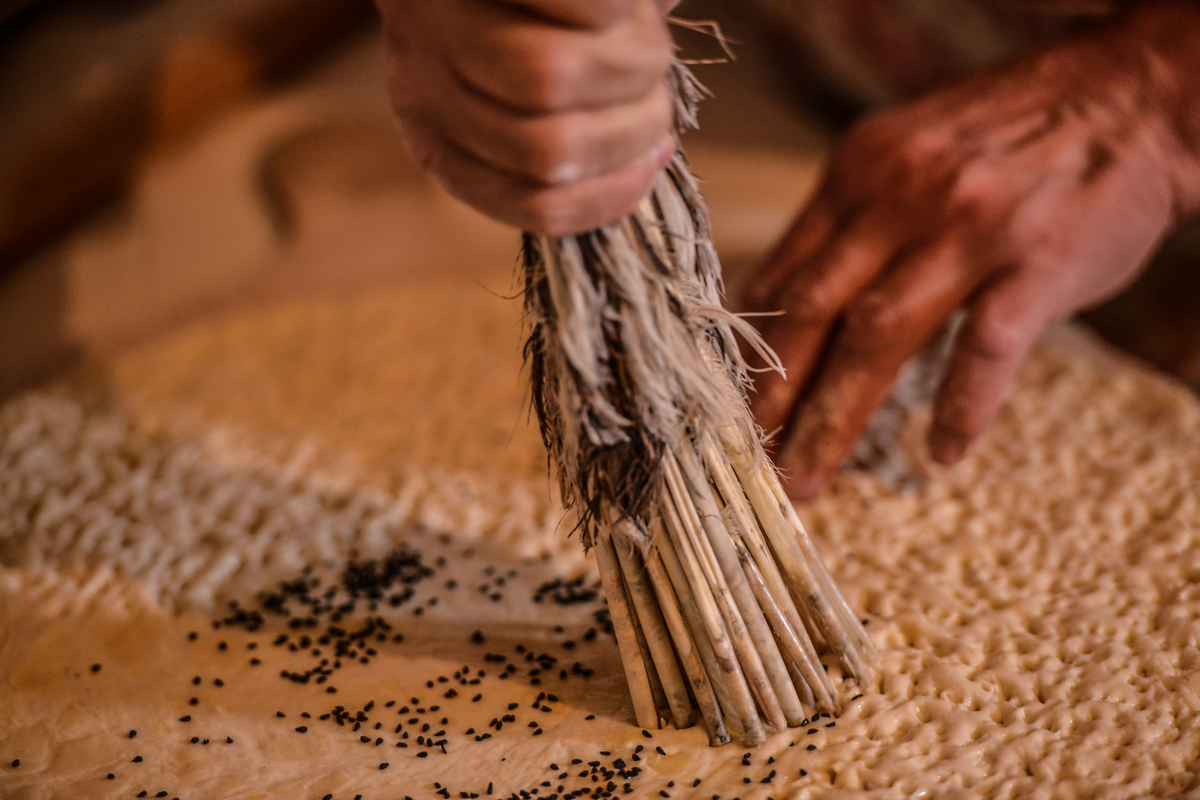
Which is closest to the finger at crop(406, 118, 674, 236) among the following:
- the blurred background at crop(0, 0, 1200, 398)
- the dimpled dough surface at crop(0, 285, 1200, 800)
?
the dimpled dough surface at crop(0, 285, 1200, 800)

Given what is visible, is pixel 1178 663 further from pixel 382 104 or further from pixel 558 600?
pixel 382 104

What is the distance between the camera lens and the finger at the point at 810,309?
1.07 metres

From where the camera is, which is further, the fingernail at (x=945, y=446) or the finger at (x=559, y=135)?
the fingernail at (x=945, y=446)

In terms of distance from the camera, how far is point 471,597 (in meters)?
0.99

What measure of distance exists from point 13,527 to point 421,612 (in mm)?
537

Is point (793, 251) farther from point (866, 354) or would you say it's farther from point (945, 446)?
point (945, 446)

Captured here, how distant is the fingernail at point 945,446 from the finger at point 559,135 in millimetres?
595

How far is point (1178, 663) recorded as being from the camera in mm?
825

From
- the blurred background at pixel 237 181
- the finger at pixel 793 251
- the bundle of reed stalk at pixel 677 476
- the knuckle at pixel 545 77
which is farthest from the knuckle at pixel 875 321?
the knuckle at pixel 545 77

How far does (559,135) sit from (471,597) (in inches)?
22.1

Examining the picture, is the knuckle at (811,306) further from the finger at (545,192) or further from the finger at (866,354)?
the finger at (545,192)

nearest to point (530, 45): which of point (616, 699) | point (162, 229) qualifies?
point (616, 699)

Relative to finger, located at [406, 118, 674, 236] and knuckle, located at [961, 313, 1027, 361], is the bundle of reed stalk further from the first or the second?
knuckle, located at [961, 313, 1027, 361]

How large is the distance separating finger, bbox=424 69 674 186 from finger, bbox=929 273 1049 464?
0.56 m
